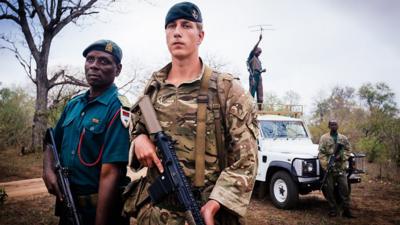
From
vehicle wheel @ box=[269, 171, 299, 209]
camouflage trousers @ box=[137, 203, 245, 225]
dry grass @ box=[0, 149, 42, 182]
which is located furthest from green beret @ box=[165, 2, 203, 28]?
dry grass @ box=[0, 149, 42, 182]

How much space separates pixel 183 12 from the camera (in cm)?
176

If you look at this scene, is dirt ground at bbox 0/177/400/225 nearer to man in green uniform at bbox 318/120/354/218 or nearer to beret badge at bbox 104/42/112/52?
man in green uniform at bbox 318/120/354/218

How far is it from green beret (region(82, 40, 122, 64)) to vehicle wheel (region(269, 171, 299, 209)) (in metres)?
4.90

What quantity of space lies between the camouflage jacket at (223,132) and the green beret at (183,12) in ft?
1.12

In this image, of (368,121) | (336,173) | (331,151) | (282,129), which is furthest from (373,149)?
(331,151)

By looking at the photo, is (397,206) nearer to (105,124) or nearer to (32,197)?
(105,124)

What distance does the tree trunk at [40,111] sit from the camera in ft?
48.3

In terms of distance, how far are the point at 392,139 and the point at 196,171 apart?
1350 cm

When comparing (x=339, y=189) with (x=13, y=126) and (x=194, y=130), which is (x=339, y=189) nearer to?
(x=194, y=130)

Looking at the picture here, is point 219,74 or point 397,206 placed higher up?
point 219,74

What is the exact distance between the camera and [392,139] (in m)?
12.6

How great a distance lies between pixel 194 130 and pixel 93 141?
87 cm

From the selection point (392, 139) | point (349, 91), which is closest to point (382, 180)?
point (392, 139)

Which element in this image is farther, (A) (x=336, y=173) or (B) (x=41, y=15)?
(B) (x=41, y=15)
